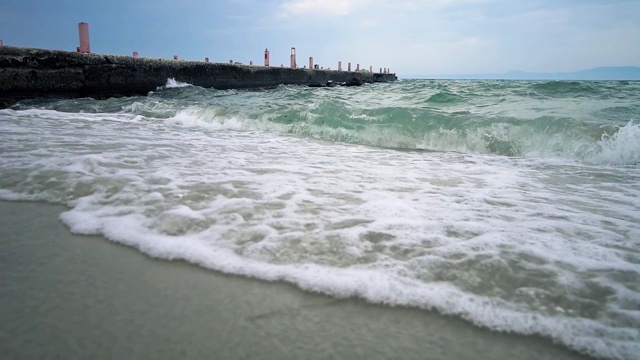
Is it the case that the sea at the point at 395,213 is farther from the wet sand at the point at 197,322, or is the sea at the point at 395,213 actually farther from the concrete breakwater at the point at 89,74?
the concrete breakwater at the point at 89,74

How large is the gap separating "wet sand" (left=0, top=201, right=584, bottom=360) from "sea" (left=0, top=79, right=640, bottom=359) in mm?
67

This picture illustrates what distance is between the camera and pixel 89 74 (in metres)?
9.01

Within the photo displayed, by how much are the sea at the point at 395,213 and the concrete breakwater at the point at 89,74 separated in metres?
4.33

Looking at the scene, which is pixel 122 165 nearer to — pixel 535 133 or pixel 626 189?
pixel 626 189

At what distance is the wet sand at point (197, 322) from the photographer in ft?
2.96

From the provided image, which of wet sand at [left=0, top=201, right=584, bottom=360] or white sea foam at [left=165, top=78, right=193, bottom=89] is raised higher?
white sea foam at [left=165, top=78, right=193, bottom=89]

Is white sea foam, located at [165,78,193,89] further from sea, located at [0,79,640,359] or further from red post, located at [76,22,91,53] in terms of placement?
sea, located at [0,79,640,359]

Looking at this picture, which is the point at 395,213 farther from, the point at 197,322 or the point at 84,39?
the point at 84,39

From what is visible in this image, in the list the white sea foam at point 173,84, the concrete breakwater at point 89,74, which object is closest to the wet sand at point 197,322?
the concrete breakwater at point 89,74

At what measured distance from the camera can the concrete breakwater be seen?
Answer: 296 inches

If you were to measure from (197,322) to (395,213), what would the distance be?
112 centimetres

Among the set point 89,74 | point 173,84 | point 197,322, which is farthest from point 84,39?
point 197,322

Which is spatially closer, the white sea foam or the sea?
the sea

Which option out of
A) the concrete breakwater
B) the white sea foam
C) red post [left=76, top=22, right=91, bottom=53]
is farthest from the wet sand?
the white sea foam
